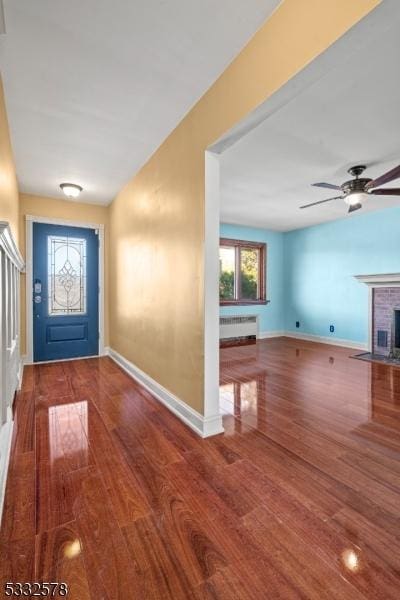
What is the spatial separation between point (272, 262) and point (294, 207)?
80.2 inches

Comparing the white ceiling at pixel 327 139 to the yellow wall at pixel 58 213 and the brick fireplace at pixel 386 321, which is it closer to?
the brick fireplace at pixel 386 321

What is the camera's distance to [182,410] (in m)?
2.45

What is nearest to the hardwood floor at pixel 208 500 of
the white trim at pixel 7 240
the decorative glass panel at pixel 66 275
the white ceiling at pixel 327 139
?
the white trim at pixel 7 240

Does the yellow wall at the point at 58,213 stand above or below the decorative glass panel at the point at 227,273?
above

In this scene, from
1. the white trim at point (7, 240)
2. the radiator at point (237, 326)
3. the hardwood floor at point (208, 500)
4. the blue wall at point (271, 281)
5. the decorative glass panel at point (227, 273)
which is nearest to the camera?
the hardwood floor at point (208, 500)

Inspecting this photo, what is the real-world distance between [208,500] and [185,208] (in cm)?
211

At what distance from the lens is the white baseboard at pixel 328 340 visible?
17.6ft

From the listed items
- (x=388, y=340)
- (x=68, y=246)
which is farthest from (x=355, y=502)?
(x=68, y=246)

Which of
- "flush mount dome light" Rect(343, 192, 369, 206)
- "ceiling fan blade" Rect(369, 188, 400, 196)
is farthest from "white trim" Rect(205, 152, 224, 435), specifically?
"ceiling fan blade" Rect(369, 188, 400, 196)

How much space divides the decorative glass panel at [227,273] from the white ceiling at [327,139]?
143 cm

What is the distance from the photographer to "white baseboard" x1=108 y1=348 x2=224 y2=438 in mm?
2168

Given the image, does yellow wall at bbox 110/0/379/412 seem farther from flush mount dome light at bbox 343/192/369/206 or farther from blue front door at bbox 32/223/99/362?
flush mount dome light at bbox 343/192/369/206

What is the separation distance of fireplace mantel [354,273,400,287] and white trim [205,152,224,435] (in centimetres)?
400

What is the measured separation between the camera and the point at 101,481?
167 centimetres
